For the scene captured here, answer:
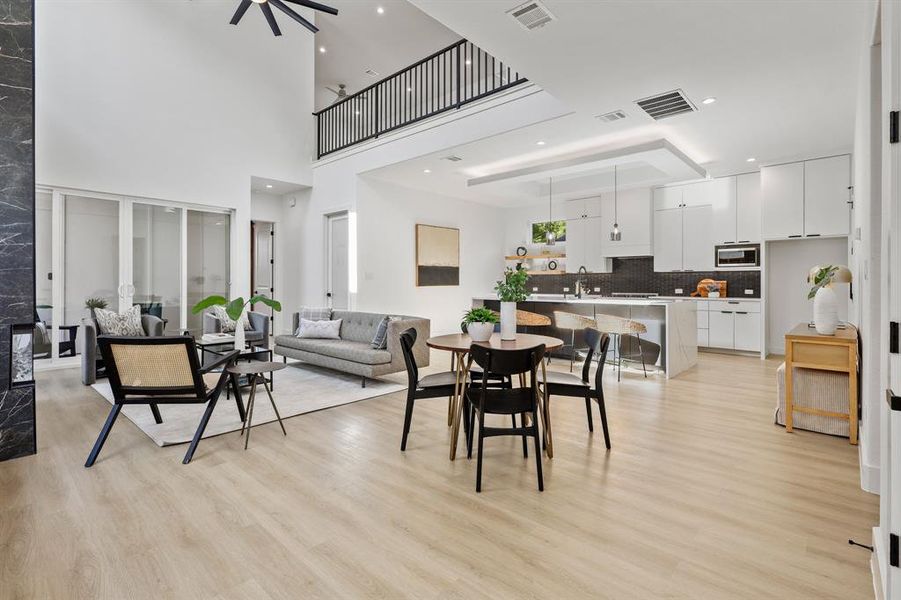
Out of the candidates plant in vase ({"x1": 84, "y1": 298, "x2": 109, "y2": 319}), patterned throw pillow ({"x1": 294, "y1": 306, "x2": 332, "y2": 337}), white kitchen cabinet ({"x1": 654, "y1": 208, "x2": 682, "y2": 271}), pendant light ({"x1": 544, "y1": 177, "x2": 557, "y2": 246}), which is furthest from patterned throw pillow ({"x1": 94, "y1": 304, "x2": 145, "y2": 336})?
white kitchen cabinet ({"x1": 654, "y1": 208, "x2": 682, "y2": 271})

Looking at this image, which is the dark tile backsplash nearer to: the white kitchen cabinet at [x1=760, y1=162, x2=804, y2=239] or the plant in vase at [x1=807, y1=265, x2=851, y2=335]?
the white kitchen cabinet at [x1=760, y1=162, x2=804, y2=239]

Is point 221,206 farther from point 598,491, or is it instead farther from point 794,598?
point 794,598

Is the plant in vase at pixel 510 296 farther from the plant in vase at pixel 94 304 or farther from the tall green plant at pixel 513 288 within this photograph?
the plant in vase at pixel 94 304

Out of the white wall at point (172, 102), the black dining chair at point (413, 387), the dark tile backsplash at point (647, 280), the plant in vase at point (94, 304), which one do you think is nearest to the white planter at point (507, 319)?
the black dining chair at point (413, 387)

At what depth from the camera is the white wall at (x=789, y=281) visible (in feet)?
22.1

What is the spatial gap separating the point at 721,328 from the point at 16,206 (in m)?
8.29

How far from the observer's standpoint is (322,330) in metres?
5.96

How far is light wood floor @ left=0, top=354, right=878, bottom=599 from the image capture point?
70.7 inches

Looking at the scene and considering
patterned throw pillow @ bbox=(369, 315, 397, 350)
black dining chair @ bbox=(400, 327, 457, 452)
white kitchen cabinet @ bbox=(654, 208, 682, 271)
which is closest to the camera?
black dining chair @ bbox=(400, 327, 457, 452)

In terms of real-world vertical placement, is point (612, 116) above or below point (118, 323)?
above

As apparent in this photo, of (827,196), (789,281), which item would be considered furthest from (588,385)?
(789,281)

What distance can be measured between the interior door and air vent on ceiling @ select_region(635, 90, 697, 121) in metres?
4.92

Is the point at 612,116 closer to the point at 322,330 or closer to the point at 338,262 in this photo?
the point at 322,330

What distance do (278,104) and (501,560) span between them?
27.1 ft
